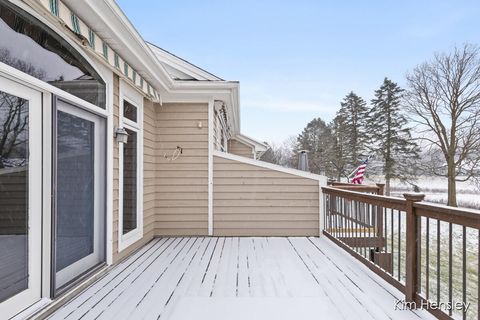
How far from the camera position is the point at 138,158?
182 inches

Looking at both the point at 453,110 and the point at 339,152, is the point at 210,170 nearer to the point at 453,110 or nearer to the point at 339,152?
the point at 453,110

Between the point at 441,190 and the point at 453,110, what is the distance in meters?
5.17

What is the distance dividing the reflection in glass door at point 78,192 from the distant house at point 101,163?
0.05ft

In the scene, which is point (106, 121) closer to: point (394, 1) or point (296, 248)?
point (296, 248)

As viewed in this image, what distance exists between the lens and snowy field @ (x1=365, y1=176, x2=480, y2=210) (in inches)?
633

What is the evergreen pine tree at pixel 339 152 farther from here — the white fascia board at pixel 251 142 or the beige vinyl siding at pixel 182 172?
the beige vinyl siding at pixel 182 172

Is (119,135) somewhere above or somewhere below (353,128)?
below

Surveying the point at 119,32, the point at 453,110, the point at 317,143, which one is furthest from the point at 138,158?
the point at 317,143

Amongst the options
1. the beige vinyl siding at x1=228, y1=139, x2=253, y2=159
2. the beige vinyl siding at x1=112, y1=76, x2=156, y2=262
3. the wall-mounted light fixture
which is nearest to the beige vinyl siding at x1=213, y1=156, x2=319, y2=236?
the beige vinyl siding at x1=112, y1=76, x2=156, y2=262

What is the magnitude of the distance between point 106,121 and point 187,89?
183 centimetres

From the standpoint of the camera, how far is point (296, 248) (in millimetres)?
4637

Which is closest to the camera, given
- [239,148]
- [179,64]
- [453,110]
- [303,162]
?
[179,64]

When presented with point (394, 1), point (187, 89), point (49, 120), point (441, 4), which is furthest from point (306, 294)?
point (441, 4)

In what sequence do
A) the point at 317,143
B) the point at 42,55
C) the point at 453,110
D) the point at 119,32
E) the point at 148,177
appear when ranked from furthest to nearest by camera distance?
the point at 317,143, the point at 453,110, the point at 148,177, the point at 119,32, the point at 42,55
